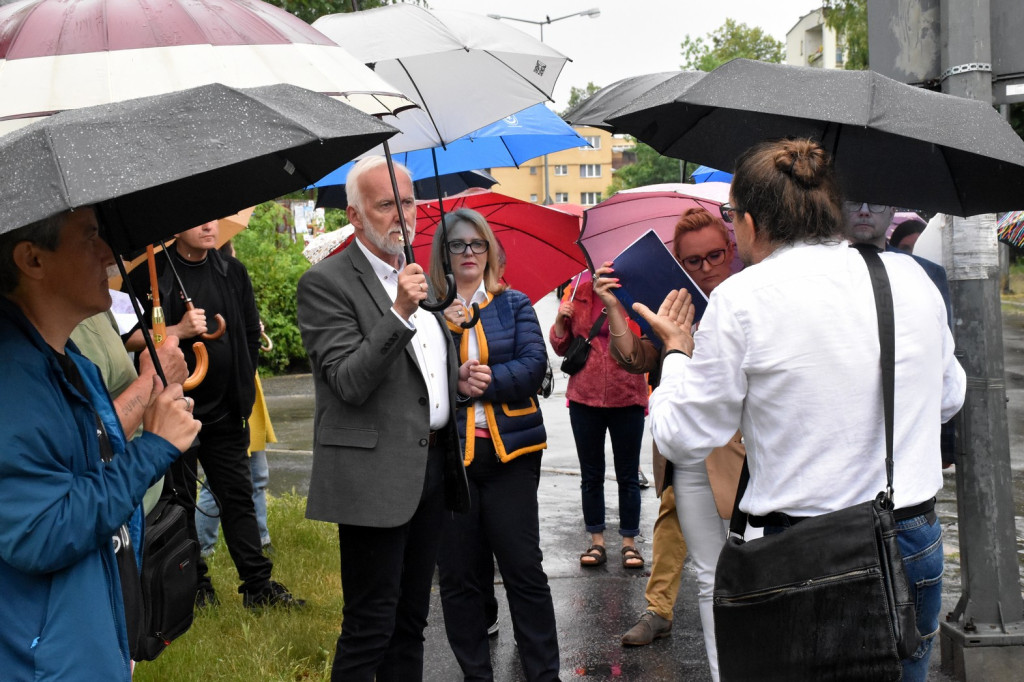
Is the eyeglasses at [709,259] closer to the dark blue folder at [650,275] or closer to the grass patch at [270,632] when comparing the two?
the dark blue folder at [650,275]

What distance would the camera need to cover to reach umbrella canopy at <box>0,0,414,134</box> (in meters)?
2.38

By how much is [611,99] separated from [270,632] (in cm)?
297

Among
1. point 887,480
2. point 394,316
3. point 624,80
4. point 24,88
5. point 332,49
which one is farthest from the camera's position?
point 624,80

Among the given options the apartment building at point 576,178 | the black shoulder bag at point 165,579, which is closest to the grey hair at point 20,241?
the black shoulder bag at point 165,579

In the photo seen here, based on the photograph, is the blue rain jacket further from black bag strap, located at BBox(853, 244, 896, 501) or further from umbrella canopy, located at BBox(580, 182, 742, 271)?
umbrella canopy, located at BBox(580, 182, 742, 271)

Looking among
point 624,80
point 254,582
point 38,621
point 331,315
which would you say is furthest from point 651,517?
point 38,621

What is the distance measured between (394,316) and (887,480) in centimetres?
168

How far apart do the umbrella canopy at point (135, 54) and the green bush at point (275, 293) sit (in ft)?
46.3

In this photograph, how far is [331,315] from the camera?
3715 millimetres

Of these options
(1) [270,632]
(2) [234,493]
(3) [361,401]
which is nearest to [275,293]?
(2) [234,493]

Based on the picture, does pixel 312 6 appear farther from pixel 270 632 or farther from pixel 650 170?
pixel 650 170

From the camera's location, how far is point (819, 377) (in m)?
2.59

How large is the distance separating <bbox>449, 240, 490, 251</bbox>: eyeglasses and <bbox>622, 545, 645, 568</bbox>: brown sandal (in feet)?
8.11

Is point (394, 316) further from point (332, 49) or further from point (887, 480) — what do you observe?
point (887, 480)
